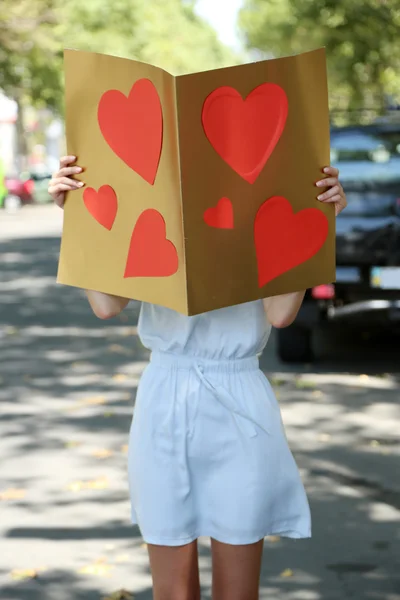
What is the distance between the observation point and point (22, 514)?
207 inches

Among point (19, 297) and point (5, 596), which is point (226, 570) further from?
point (19, 297)

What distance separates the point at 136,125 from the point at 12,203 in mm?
41804

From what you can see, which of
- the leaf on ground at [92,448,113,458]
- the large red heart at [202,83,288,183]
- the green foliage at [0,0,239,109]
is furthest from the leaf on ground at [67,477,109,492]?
the green foliage at [0,0,239,109]

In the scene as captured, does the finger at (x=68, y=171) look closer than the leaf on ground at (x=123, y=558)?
Yes

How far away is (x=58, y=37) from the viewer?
32.3 metres

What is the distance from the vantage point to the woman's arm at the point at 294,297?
277cm

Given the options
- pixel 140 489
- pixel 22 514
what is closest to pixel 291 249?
pixel 140 489

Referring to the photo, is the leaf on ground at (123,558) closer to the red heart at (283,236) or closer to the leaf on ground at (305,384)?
the red heart at (283,236)

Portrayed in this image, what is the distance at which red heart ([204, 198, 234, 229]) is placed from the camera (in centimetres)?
258

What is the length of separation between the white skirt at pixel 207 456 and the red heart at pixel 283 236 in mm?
260

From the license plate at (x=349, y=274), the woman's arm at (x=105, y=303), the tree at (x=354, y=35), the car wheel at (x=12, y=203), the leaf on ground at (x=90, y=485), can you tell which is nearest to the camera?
the woman's arm at (x=105, y=303)

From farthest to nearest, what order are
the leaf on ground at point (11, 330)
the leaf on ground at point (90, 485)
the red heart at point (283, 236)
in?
the leaf on ground at point (11, 330) < the leaf on ground at point (90, 485) < the red heart at point (283, 236)

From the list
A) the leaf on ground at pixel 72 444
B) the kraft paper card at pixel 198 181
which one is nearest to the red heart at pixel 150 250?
the kraft paper card at pixel 198 181

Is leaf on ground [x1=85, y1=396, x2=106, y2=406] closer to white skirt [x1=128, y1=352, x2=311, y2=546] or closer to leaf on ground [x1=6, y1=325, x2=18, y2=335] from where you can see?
leaf on ground [x1=6, y1=325, x2=18, y2=335]
